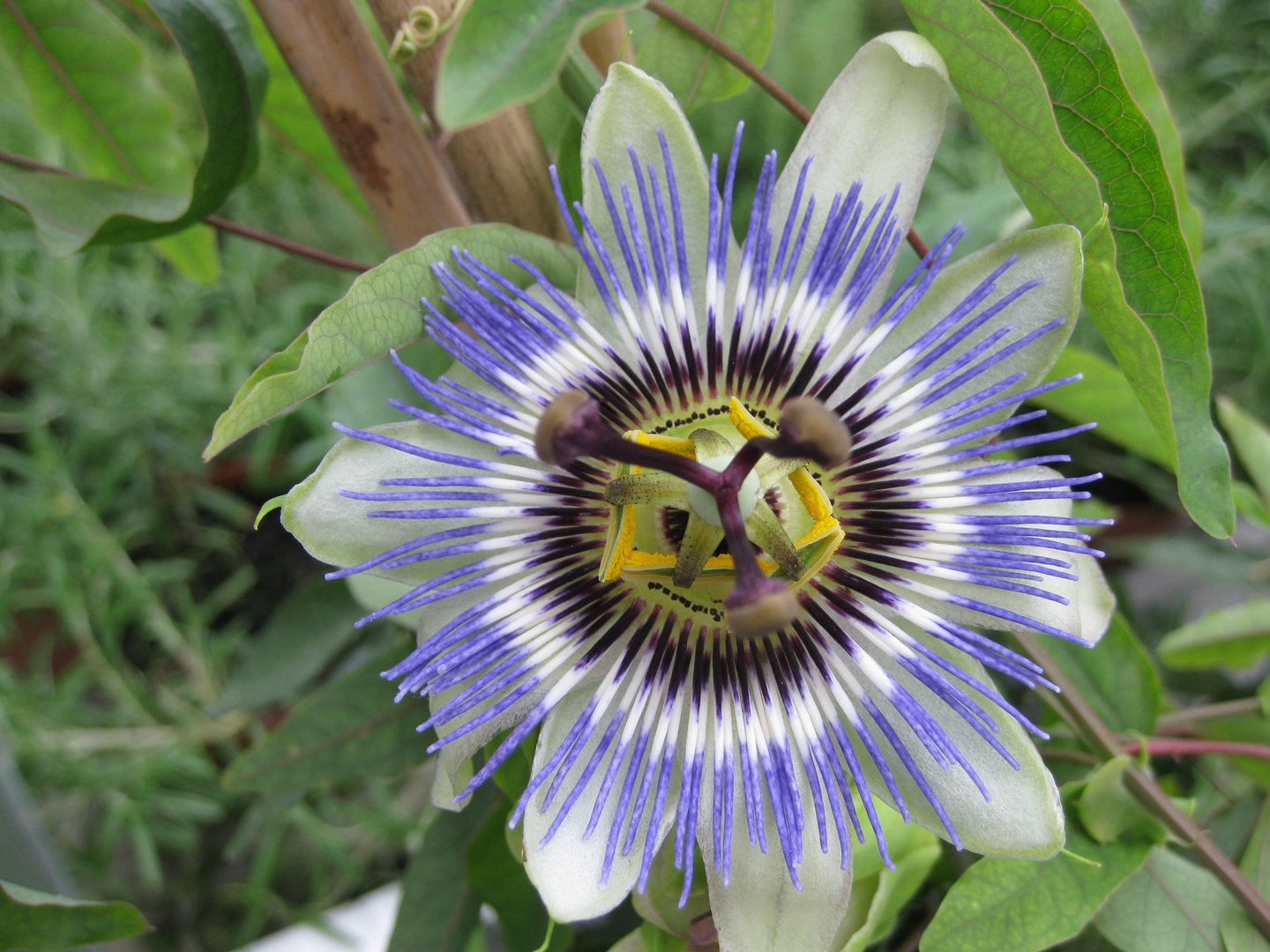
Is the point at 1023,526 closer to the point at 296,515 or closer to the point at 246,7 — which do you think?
the point at 296,515

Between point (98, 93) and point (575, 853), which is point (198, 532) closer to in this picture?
point (98, 93)

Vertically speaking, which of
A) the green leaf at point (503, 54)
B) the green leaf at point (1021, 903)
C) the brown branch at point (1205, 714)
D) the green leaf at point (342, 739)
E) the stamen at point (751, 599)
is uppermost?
the green leaf at point (503, 54)

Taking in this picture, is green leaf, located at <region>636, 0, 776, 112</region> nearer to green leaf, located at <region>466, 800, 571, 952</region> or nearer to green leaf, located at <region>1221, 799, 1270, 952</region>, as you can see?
green leaf, located at <region>466, 800, 571, 952</region>

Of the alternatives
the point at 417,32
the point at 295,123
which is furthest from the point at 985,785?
the point at 295,123

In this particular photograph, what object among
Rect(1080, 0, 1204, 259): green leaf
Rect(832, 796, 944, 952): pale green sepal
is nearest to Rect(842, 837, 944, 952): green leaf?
Rect(832, 796, 944, 952): pale green sepal

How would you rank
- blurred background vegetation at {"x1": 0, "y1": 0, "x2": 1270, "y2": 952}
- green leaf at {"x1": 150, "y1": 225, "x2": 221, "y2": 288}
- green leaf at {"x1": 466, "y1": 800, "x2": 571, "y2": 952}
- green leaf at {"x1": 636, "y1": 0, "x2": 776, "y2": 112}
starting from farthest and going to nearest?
1. blurred background vegetation at {"x1": 0, "y1": 0, "x2": 1270, "y2": 952}
2. green leaf at {"x1": 150, "y1": 225, "x2": 221, "y2": 288}
3. green leaf at {"x1": 466, "y1": 800, "x2": 571, "y2": 952}
4. green leaf at {"x1": 636, "y1": 0, "x2": 776, "y2": 112}

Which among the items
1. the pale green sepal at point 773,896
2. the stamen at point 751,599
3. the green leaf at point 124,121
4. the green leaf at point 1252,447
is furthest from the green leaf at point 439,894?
the green leaf at point 1252,447

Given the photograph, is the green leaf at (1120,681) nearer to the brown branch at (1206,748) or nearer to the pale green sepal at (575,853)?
the brown branch at (1206,748)
